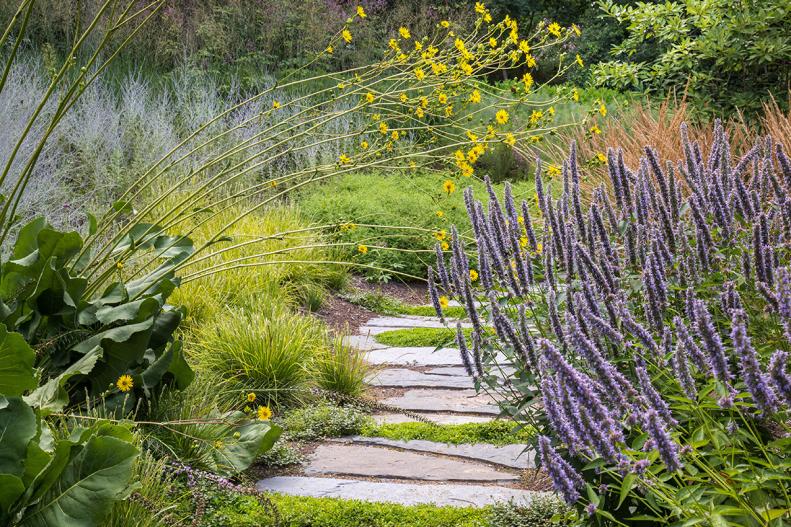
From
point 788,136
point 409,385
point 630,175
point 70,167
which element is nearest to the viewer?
→ point 630,175

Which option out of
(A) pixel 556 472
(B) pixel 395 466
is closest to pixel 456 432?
(B) pixel 395 466

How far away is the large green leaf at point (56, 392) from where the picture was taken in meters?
3.03

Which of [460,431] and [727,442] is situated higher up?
[727,442]

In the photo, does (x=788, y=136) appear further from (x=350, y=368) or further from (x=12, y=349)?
(x=12, y=349)

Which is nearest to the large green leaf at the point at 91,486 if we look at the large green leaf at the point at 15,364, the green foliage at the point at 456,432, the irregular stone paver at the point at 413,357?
the large green leaf at the point at 15,364

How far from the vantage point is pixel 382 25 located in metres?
15.6

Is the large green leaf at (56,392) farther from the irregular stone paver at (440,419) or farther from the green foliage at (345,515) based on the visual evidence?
the irregular stone paver at (440,419)

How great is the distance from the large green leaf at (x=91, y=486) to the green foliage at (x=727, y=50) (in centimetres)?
644

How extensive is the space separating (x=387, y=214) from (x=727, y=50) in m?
3.52

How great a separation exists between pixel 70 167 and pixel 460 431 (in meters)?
5.49

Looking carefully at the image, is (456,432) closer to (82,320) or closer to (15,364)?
(82,320)

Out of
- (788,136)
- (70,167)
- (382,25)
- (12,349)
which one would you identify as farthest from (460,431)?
(382,25)

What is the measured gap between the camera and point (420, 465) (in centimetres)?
378

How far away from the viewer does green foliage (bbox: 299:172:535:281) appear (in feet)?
24.6
